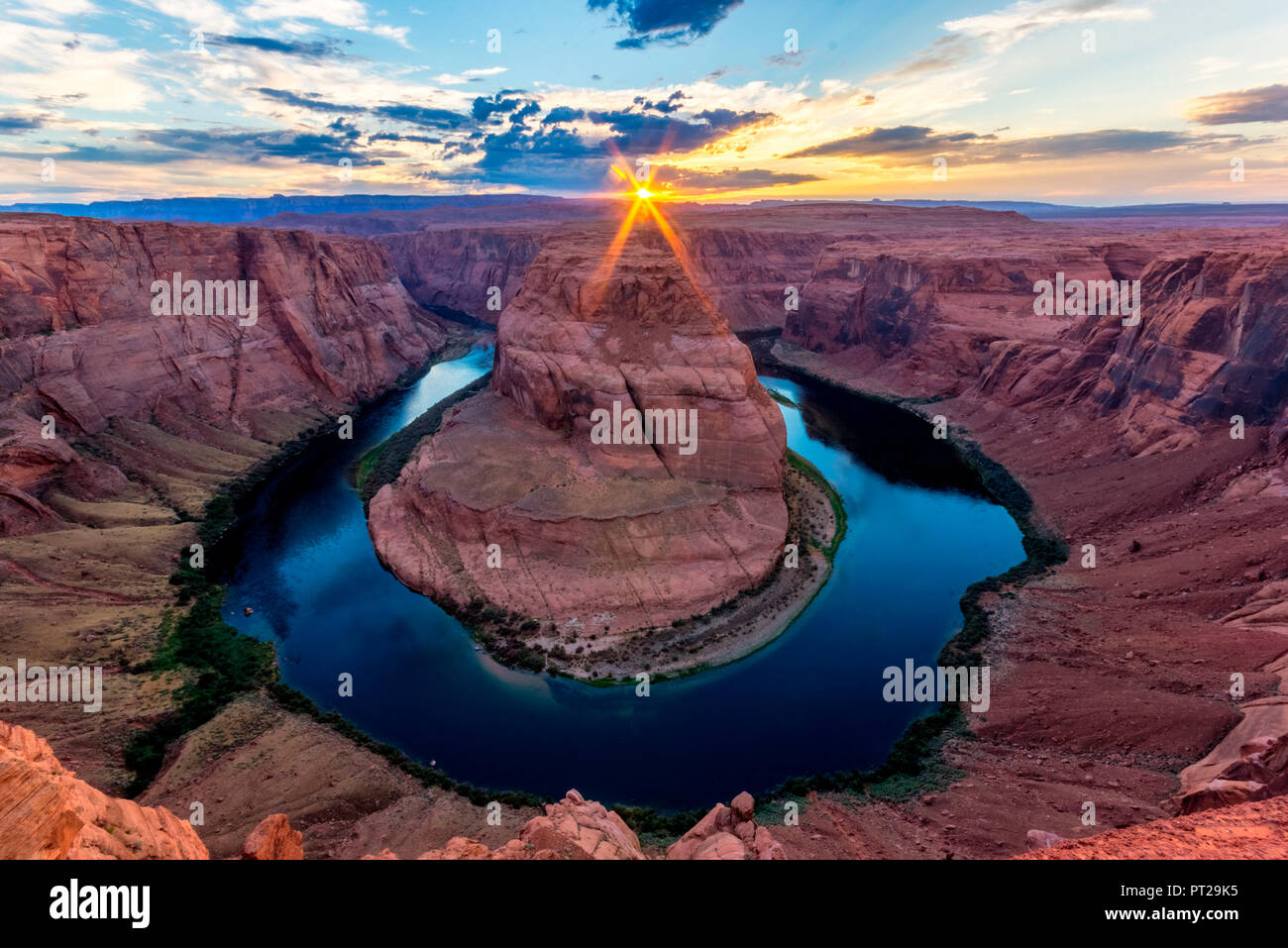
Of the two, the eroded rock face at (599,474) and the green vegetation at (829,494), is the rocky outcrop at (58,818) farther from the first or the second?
the green vegetation at (829,494)

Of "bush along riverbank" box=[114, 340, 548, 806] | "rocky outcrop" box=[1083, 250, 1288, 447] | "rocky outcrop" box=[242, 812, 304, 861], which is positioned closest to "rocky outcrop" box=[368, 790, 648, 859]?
"rocky outcrop" box=[242, 812, 304, 861]

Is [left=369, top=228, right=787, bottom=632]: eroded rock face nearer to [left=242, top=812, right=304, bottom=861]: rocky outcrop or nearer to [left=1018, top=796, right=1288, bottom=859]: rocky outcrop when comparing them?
[left=242, top=812, right=304, bottom=861]: rocky outcrop

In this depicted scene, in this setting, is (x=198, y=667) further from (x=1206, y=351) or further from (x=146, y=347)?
(x=1206, y=351)

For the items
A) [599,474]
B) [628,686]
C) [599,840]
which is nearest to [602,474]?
[599,474]

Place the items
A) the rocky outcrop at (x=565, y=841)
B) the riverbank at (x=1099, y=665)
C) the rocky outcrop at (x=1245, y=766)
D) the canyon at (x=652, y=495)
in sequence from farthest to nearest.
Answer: the canyon at (x=652, y=495) < the riverbank at (x=1099, y=665) < the rocky outcrop at (x=1245, y=766) < the rocky outcrop at (x=565, y=841)

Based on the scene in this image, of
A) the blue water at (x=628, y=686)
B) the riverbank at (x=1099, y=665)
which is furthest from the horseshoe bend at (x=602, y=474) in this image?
the riverbank at (x=1099, y=665)
